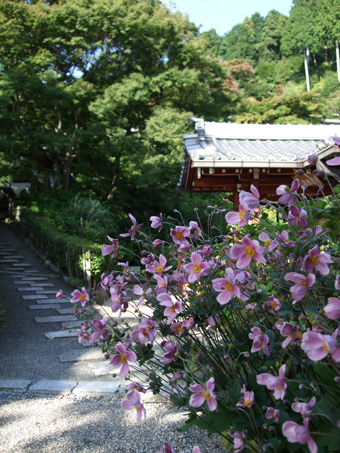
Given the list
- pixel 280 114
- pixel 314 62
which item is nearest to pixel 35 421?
pixel 280 114

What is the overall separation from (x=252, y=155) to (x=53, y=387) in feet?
12.1

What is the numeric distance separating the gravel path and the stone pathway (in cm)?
18

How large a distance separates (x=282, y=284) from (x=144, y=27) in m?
12.1

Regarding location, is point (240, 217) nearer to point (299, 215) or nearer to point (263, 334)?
point (299, 215)

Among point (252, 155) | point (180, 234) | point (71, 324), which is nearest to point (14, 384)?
point (71, 324)

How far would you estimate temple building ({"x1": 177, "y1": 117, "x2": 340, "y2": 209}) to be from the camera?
15.2 ft

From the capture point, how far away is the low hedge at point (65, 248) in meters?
6.99

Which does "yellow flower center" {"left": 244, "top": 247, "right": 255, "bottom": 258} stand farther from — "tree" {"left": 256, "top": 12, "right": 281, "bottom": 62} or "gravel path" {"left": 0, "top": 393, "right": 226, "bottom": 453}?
"tree" {"left": 256, "top": 12, "right": 281, "bottom": 62}

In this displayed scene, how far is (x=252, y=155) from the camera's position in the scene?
16.3ft

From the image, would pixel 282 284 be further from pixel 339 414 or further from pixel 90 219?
pixel 90 219

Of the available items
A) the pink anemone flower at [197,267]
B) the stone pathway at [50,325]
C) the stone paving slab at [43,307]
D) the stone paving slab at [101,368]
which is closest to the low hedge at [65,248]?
the stone pathway at [50,325]

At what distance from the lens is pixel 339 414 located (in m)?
0.79

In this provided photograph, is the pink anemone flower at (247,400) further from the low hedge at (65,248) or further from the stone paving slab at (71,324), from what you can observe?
the low hedge at (65,248)

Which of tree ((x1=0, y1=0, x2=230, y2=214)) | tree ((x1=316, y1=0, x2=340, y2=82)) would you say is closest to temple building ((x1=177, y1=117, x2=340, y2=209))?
tree ((x1=0, y1=0, x2=230, y2=214))
